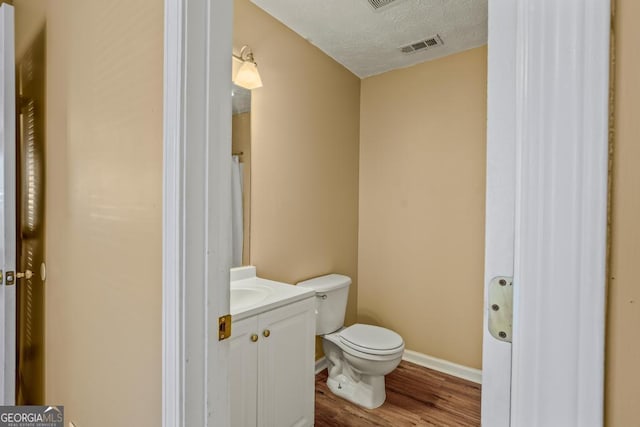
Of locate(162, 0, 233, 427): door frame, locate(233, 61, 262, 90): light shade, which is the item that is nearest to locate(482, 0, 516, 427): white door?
locate(162, 0, 233, 427): door frame

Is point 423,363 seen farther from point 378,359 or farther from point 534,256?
point 534,256

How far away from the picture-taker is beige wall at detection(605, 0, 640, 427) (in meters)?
0.30

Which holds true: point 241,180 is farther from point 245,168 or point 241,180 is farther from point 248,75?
point 248,75

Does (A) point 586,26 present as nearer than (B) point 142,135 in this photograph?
Yes

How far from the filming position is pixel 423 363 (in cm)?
255

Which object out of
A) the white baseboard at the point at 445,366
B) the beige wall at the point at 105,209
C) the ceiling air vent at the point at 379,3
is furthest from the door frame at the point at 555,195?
the white baseboard at the point at 445,366

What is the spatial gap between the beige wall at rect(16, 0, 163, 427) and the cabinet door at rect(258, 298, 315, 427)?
0.59 m

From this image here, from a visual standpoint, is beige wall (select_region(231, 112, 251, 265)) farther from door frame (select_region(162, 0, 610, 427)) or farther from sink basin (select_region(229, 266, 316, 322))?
door frame (select_region(162, 0, 610, 427))

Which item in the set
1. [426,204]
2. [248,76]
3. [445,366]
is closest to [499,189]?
[248,76]

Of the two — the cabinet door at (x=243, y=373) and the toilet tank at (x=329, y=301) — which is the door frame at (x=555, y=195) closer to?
the cabinet door at (x=243, y=373)

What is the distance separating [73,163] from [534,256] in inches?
58.2

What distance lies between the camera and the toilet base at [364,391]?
79.0 inches

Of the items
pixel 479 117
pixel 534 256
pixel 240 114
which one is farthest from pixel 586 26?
pixel 479 117

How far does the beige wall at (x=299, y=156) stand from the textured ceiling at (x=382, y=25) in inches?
5.2
